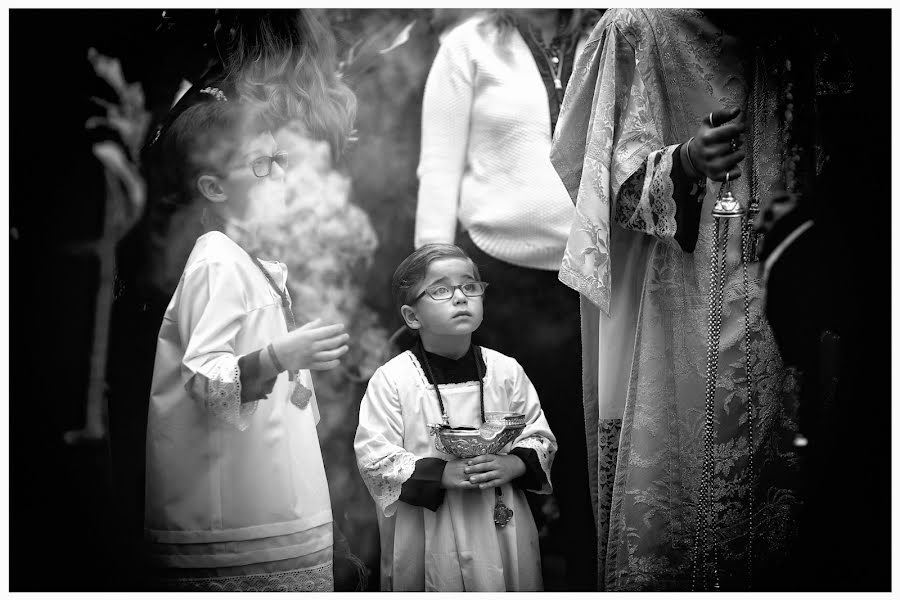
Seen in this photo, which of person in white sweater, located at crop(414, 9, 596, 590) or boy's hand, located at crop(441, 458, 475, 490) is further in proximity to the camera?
person in white sweater, located at crop(414, 9, 596, 590)

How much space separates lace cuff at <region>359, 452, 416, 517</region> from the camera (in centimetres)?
233

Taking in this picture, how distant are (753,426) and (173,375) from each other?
1.49m

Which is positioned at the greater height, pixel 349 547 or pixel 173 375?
pixel 173 375

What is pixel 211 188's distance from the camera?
2.47 m

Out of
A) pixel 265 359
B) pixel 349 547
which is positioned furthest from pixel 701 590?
pixel 265 359

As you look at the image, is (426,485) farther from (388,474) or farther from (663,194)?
(663,194)

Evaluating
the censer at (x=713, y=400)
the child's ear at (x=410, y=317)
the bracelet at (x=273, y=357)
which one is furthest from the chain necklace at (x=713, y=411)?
the bracelet at (x=273, y=357)

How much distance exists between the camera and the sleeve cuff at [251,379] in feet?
7.68

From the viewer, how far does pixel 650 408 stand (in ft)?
8.13

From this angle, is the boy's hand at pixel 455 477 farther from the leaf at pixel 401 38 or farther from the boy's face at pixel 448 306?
the leaf at pixel 401 38

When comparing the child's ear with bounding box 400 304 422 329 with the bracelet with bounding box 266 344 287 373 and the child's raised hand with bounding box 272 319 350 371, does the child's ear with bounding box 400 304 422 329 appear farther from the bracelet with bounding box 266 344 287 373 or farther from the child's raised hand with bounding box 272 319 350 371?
the bracelet with bounding box 266 344 287 373

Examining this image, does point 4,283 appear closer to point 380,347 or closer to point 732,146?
point 380,347

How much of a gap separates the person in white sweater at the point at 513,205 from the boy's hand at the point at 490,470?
0.88ft

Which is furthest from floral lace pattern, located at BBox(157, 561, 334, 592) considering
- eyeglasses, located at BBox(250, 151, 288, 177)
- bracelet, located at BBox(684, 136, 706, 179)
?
bracelet, located at BBox(684, 136, 706, 179)
